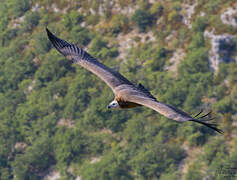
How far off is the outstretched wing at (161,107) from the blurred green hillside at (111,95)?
1158 inches

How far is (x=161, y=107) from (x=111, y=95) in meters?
38.4

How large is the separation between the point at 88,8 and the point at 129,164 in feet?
62.7

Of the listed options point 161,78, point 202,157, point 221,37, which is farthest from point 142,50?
point 202,157

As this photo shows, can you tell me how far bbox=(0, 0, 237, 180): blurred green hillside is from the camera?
176ft

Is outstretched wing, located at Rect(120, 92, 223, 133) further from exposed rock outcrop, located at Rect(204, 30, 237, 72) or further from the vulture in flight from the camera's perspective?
exposed rock outcrop, located at Rect(204, 30, 237, 72)

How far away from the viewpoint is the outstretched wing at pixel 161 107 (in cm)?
1774

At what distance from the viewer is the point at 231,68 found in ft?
178

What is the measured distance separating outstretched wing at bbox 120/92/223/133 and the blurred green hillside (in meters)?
29.4

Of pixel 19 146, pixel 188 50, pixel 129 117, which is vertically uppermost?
pixel 188 50

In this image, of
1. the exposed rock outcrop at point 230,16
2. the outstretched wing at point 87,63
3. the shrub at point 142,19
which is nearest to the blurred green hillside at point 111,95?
the shrub at point 142,19

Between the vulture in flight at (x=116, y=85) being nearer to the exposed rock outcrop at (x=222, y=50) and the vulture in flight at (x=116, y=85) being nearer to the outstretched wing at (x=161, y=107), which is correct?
the outstretched wing at (x=161, y=107)

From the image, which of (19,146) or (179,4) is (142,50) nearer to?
Answer: (179,4)

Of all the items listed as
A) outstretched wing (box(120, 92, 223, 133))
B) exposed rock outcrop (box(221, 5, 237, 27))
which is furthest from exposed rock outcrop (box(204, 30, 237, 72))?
outstretched wing (box(120, 92, 223, 133))

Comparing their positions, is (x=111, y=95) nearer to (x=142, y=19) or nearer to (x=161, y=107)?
(x=142, y=19)
